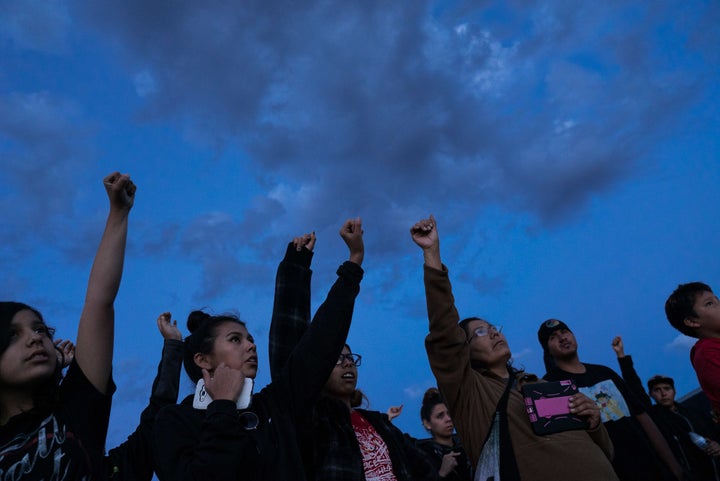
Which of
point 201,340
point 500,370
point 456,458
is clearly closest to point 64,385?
point 201,340

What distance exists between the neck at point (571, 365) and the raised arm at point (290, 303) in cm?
272

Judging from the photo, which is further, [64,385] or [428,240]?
[428,240]

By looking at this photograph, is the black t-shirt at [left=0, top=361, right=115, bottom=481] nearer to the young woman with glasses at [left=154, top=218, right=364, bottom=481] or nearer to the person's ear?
the young woman with glasses at [left=154, top=218, right=364, bottom=481]

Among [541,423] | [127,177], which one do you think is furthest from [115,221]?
[541,423]

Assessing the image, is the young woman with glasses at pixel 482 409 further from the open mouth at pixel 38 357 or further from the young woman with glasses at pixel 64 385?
the open mouth at pixel 38 357

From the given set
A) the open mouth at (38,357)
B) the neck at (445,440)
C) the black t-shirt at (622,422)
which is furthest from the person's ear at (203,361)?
the neck at (445,440)

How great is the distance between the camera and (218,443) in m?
2.00

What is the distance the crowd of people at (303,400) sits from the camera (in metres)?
2.05

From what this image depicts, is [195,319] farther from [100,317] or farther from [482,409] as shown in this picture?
[482,409]

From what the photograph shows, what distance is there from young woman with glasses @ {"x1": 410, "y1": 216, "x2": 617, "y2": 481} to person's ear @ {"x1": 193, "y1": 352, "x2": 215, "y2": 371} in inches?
47.8

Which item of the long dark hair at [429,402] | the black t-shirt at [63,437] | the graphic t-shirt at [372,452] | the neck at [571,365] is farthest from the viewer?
the long dark hair at [429,402]

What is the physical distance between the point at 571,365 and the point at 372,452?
8.20 feet

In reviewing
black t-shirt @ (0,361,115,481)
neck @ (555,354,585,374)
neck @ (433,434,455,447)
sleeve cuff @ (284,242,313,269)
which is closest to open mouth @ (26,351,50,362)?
black t-shirt @ (0,361,115,481)

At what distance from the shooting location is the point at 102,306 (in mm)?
2078
